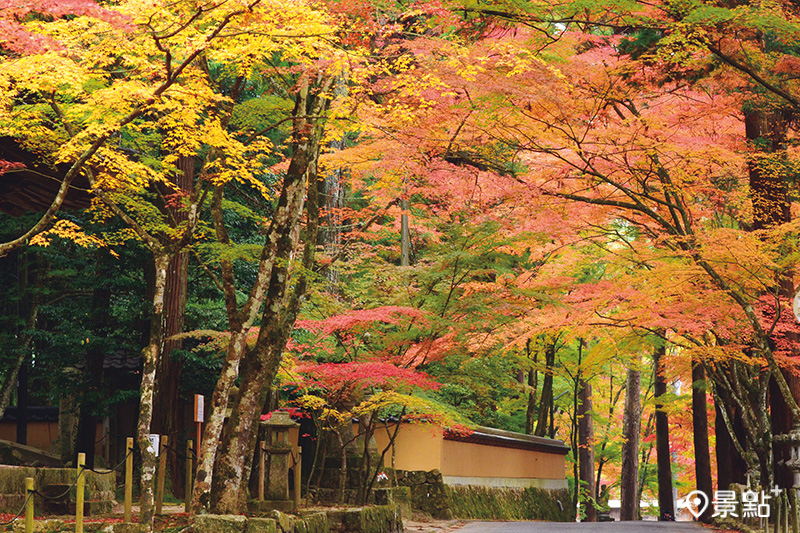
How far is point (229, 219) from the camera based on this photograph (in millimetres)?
21250

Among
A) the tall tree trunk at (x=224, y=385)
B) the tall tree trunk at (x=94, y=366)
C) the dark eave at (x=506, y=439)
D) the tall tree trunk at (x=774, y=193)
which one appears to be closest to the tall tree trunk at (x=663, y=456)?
the dark eave at (x=506, y=439)

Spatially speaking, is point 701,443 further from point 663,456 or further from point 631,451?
point 631,451

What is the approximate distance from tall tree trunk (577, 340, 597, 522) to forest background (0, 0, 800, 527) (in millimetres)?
7658

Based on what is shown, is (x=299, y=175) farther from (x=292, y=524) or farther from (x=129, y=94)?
Answer: (x=292, y=524)

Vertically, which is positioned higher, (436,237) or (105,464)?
(436,237)

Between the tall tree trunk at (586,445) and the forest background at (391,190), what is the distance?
7.66 m

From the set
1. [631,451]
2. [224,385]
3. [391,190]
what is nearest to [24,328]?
[391,190]

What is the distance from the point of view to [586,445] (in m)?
29.9

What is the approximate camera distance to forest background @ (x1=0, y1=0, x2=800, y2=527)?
1023 cm

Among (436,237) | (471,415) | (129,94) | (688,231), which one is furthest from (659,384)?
(129,94)

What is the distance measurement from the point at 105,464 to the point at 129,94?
1513cm

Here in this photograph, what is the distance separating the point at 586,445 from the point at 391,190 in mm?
16814

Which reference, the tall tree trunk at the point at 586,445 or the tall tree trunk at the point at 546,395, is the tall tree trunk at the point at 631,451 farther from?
the tall tree trunk at the point at 546,395

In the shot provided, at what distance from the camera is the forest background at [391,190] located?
33.6ft
